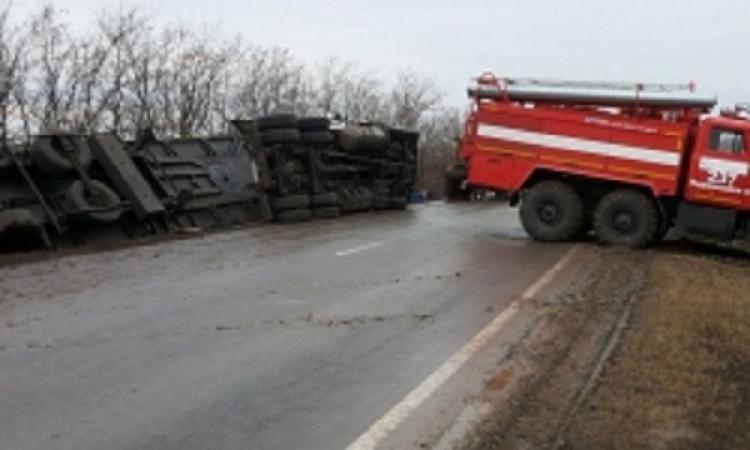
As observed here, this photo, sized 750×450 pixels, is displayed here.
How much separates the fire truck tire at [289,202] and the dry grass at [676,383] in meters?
11.9

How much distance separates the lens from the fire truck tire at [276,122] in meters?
21.0

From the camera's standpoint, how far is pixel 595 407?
559 cm

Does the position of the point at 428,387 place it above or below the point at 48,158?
below

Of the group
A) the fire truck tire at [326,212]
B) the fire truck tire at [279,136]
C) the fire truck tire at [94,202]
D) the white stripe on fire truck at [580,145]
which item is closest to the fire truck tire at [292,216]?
the fire truck tire at [326,212]

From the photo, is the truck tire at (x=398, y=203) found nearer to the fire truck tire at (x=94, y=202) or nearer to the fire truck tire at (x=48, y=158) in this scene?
the fire truck tire at (x=94, y=202)

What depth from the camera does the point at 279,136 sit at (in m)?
21.0

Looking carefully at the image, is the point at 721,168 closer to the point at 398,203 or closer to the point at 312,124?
the point at 312,124

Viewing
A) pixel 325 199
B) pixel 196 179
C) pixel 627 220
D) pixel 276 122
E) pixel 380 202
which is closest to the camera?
pixel 627 220

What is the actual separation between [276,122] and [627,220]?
836 centimetres

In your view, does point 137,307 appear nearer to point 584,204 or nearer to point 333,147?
point 584,204

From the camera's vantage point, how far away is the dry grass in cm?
507

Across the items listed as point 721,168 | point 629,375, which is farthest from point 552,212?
point 629,375

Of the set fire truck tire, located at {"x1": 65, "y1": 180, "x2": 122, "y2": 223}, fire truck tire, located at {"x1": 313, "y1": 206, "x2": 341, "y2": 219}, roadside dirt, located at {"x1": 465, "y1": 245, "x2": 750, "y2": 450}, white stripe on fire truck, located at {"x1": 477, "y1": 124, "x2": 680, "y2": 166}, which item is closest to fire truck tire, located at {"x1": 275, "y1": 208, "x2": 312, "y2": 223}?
fire truck tire, located at {"x1": 313, "y1": 206, "x2": 341, "y2": 219}

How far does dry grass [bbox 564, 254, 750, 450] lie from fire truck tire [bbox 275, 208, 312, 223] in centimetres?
1180
